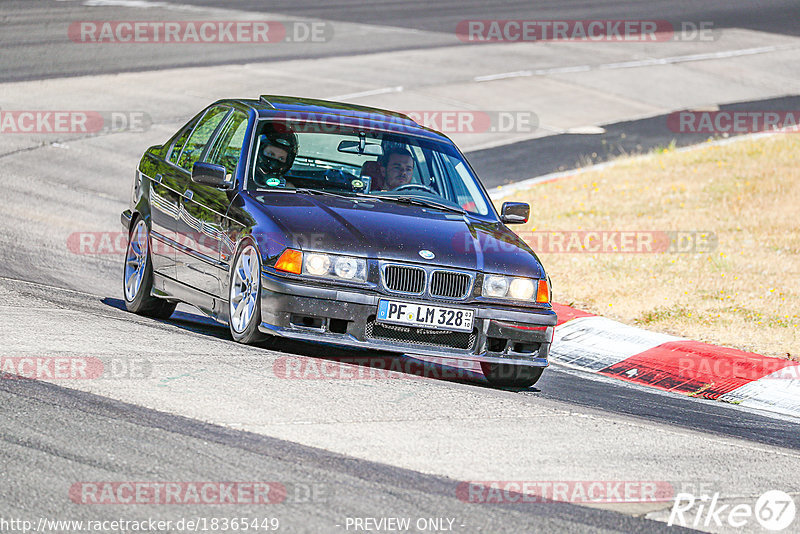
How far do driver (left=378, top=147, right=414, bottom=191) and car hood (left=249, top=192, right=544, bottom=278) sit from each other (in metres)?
0.34

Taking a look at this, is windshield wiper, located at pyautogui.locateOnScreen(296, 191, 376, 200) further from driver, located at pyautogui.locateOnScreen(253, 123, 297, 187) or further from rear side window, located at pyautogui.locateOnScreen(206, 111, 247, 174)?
rear side window, located at pyautogui.locateOnScreen(206, 111, 247, 174)

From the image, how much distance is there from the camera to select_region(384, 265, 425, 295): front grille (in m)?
7.63

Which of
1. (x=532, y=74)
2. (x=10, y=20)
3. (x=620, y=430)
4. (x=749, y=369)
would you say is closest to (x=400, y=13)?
(x=532, y=74)

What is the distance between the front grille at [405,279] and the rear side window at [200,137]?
7.49 ft

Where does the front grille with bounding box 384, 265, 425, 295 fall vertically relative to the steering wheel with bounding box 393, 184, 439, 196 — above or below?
below

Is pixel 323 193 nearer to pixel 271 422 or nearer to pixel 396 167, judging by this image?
pixel 396 167

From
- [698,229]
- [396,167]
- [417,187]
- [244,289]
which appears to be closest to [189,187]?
[244,289]

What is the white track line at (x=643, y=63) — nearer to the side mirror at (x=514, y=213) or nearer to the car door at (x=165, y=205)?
the car door at (x=165, y=205)

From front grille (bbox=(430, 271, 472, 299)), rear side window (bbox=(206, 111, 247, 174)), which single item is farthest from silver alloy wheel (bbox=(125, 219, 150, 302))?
front grille (bbox=(430, 271, 472, 299))

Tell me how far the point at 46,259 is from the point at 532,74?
16.1m

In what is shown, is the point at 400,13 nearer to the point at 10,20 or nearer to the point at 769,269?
the point at 10,20

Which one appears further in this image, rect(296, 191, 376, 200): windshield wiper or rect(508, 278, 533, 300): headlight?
rect(296, 191, 376, 200): windshield wiper

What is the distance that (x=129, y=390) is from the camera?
6348mm

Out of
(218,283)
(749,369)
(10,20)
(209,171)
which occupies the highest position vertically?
(10,20)
